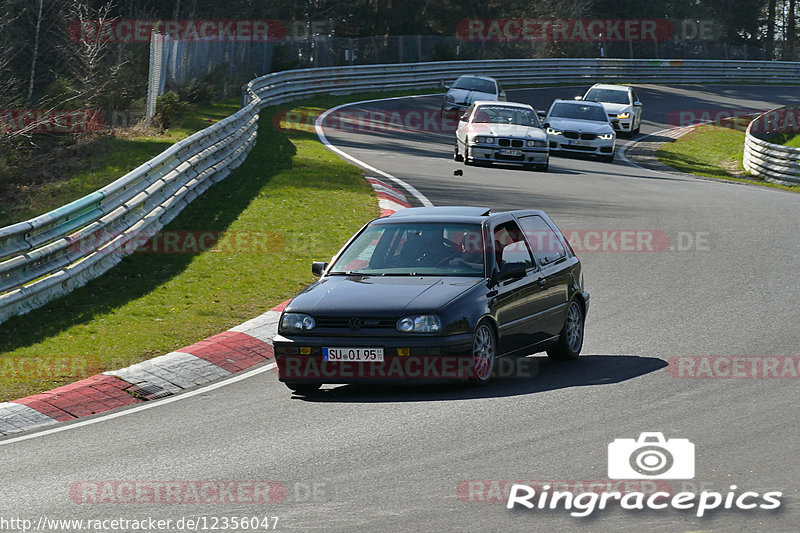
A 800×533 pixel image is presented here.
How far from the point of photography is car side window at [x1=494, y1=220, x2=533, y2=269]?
10.3 metres

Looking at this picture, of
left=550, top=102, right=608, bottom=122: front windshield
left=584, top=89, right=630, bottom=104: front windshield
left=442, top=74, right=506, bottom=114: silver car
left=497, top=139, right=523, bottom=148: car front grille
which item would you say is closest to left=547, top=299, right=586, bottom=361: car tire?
left=497, top=139, right=523, bottom=148: car front grille

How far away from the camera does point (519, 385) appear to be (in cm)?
962

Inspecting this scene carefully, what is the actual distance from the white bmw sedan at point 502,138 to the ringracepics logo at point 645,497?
20175 millimetres

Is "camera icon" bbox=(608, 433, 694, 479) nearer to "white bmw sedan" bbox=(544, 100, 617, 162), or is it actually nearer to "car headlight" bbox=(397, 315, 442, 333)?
"car headlight" bbox=(397, 315, 442, 333)

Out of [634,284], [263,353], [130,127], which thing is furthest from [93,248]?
[130,127]

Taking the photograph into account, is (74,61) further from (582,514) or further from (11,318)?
(582,514)

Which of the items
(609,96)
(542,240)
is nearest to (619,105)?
(609,96)

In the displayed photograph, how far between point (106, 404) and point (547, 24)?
63.5 metres

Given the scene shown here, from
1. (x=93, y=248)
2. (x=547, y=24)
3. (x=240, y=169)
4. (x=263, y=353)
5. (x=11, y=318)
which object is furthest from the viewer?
(x=547, y=24)

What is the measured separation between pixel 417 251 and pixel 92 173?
13.1 m

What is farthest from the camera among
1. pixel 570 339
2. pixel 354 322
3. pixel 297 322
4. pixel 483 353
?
pixel 570 339

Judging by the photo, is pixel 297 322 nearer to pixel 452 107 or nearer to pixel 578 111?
pixel 578 111

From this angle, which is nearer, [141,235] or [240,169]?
[141,235]

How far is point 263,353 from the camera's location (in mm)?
11141
